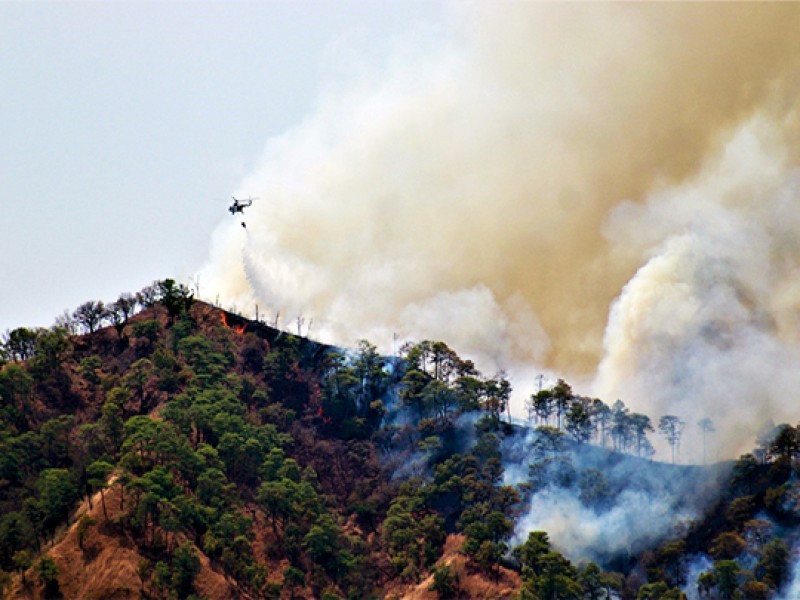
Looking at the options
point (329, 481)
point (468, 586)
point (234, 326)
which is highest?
point (234, 326)

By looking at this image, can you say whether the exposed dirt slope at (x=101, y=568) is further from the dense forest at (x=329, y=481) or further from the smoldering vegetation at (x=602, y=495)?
the smoldering vegetation at (x=602, y=495)

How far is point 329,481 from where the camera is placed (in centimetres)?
16475

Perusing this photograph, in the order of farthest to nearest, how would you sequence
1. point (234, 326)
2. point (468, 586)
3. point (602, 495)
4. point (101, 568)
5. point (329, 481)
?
point (234, 326), point (329, 481), point (602, 495), point (468, 586), point (101, 568)

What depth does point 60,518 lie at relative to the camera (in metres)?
138

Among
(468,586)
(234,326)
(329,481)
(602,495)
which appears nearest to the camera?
(468,586)

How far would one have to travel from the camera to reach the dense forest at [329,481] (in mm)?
136625

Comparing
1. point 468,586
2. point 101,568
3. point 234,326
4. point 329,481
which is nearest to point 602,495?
point 468,586

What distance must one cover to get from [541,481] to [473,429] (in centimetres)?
1451

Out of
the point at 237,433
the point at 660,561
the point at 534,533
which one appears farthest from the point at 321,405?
the point at 660,561

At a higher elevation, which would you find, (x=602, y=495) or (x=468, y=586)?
(x=602, y=495)

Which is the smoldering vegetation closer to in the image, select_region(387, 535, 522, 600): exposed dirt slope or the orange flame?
select_region(387, 535, 522, 600): exposed dirt slope

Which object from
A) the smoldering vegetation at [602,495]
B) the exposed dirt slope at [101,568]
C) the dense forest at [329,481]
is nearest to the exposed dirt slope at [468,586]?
the dense forest at [329,481]

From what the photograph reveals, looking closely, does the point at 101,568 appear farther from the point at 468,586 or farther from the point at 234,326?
the point at 234,326

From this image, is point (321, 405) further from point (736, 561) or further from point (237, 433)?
point (736, 561)
